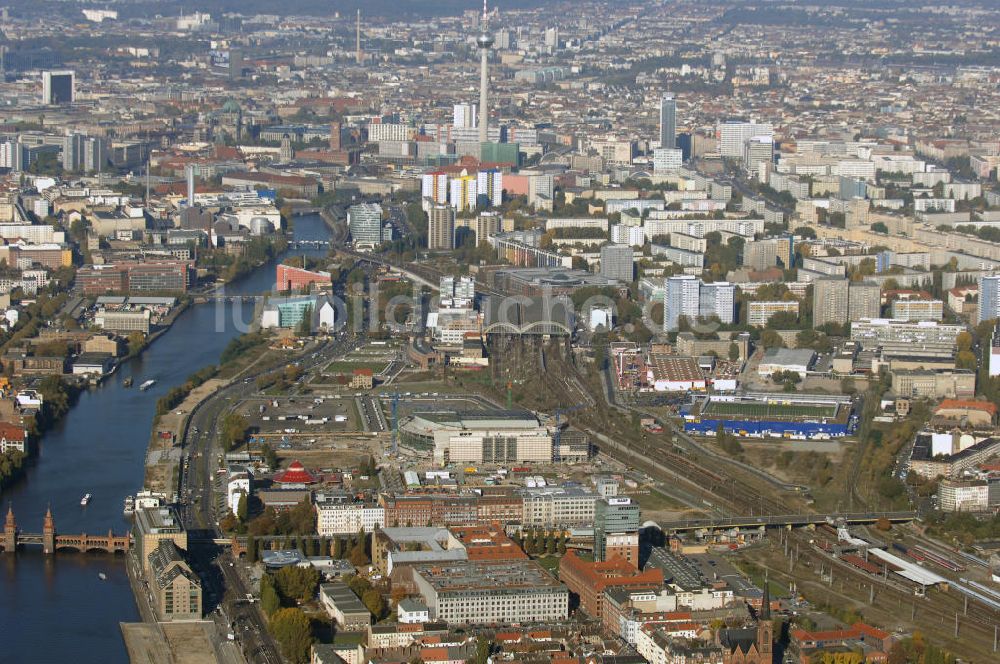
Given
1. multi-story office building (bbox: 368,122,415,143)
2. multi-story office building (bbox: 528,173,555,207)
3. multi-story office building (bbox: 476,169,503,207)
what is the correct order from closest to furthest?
multi-story office building (bbox: 476,169,503,207) → multi-story office building (bbox: 528,173,555,207) → multi-story office building (bbox: 368,122,415,143)

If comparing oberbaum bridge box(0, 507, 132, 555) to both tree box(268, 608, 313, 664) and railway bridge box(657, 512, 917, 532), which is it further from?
railway bridge box(657, 512, 917, 532)

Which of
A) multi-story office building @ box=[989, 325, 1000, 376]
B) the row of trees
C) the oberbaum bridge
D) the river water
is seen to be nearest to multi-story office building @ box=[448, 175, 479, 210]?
the river water

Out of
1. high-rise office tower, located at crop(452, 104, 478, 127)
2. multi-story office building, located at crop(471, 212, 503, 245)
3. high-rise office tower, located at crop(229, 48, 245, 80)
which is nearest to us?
multi-story office building, located at crop(471, 212, 503, 245)

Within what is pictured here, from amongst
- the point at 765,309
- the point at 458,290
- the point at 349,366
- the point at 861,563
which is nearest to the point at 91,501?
the point at 861,563

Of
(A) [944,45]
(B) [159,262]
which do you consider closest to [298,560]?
(B) [159,262]

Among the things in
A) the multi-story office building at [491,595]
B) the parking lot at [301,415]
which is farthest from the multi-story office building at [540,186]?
the multi-story office building at [491,595]

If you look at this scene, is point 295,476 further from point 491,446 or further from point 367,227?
point 367,227
